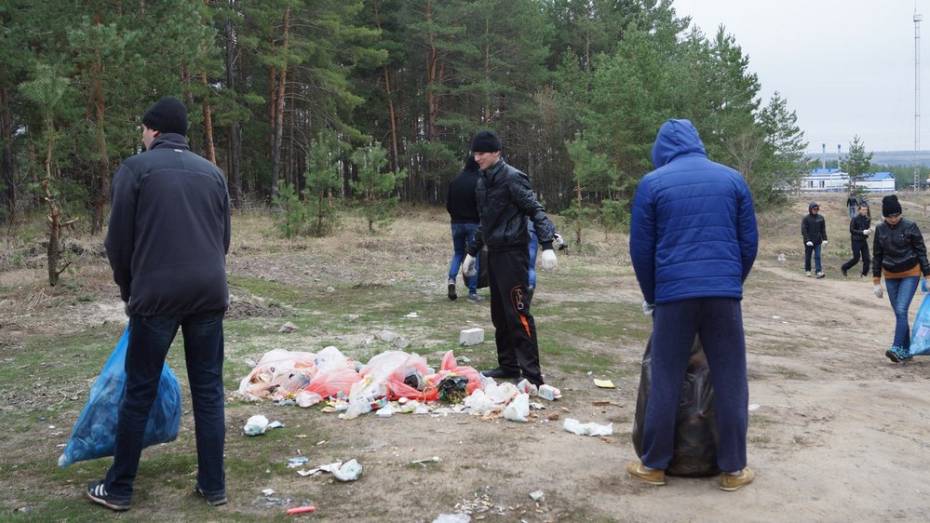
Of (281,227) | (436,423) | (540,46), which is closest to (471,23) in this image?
(540,46)

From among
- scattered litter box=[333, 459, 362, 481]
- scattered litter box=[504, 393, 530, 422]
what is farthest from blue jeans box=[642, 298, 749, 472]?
scattered litter box=[333, 459, 362, 481]

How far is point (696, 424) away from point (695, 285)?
79cm

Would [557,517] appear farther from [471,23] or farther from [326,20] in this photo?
[471,23]

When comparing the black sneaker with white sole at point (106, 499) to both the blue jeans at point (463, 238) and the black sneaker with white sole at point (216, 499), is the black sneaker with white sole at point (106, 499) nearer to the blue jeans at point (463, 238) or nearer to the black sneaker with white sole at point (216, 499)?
the black sneaker with white sole at point (216, 499)

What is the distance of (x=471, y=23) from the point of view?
126 feet

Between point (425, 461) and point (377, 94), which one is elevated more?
point (377, 94)

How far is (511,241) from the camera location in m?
6.19

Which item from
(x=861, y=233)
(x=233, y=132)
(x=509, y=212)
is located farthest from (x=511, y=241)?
(x=233, y=132)

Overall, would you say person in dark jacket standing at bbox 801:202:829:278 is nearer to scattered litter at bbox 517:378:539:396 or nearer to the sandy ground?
the sandy ground

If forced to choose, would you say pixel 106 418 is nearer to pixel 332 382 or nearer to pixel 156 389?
pixel 156 389

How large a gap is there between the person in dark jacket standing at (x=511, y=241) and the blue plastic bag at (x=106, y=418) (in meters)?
2.84

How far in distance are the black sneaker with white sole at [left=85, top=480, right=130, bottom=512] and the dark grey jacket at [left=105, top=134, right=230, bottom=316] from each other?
95cm

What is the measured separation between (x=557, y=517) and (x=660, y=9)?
49455 mm

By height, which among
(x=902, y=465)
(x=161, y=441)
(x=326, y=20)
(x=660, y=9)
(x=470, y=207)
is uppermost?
(x=660, y=9)
